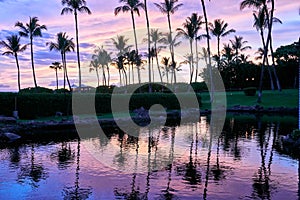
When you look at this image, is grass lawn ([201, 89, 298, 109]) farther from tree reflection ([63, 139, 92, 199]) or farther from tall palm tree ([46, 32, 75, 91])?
tree reflection ([63, 139, 92, 199])

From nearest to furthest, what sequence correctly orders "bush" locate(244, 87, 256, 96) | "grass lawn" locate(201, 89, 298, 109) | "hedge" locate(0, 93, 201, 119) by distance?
"hedge" locate(0, 93, 201, 119)
"grass lawn" locate(201, 89, 298, 109)
"bush" locate(244, 87, 256, 96)

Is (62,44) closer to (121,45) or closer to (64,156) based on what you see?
(121,45)

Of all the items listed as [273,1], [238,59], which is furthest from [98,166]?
[238,59]

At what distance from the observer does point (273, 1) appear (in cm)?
3800

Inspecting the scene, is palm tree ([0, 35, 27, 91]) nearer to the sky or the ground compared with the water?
nearer to the sky

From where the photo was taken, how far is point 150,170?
1195 centimetres

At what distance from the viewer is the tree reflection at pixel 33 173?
1063cm

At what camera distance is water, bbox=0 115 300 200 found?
369 inches

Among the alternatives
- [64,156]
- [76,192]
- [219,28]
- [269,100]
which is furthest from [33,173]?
[219,28]

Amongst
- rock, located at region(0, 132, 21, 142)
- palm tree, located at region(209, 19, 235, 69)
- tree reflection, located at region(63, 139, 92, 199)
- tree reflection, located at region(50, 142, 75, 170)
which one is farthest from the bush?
tree reflection, located at region(63, 139, 92, 199)

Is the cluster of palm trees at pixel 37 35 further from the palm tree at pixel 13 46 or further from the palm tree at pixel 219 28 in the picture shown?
the palm tree at pixel 219 28

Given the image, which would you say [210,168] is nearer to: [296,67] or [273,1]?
[273,1]

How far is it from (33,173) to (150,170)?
377cm

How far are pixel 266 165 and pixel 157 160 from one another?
3938 mm
